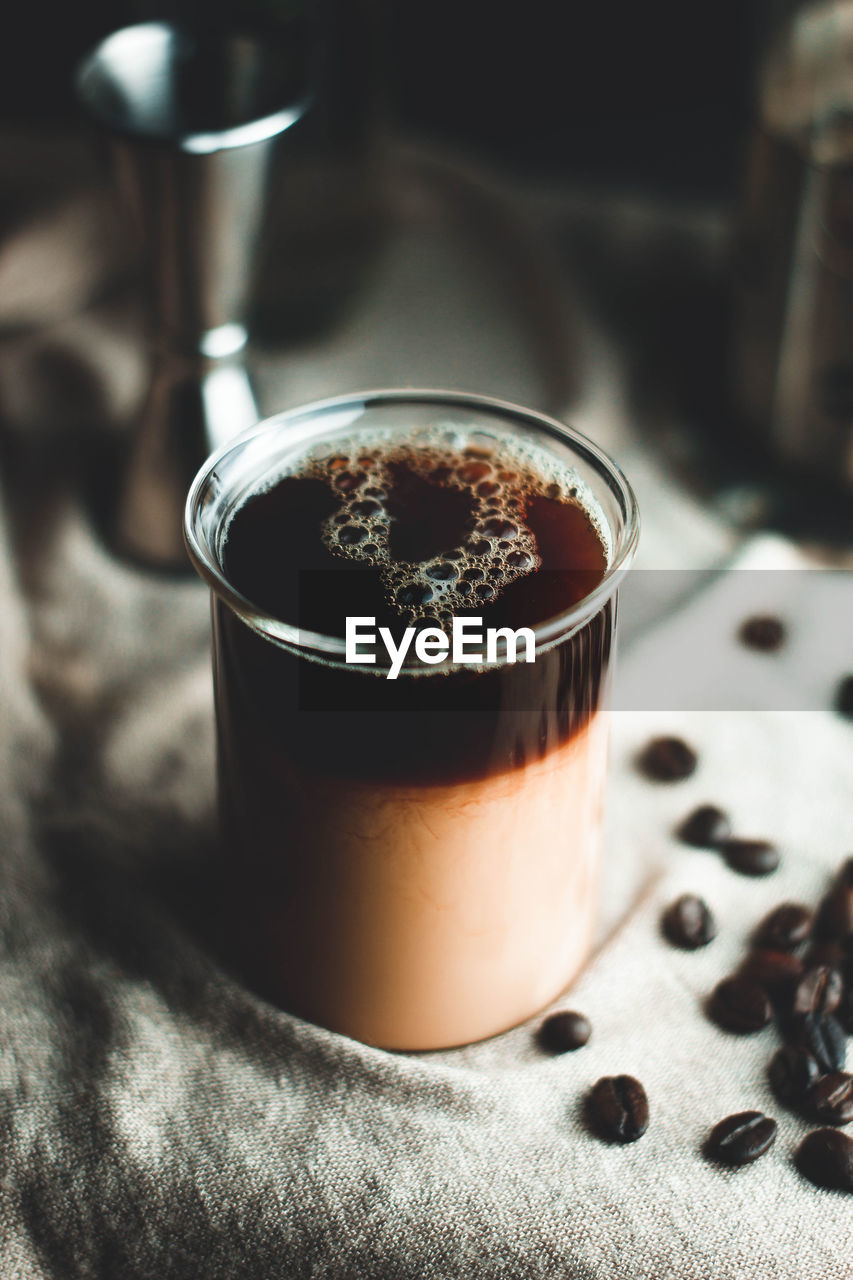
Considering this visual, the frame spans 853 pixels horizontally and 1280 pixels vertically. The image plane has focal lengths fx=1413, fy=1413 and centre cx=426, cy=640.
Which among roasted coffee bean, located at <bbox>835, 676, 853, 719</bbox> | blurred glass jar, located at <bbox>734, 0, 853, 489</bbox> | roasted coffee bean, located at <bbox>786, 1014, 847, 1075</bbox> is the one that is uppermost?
blurred glass jar, located at <bbox>734, 0, 853, 489</bbox>

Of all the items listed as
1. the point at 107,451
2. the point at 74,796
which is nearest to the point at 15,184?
the point at 107,451

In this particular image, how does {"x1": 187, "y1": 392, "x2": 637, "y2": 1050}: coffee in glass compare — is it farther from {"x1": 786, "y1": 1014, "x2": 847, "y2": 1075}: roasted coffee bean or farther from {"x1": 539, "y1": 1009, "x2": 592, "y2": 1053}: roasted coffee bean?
{"x1": 786, "y1": 1014, "x2": 847, "y2": 1075}: roasted coffee bean

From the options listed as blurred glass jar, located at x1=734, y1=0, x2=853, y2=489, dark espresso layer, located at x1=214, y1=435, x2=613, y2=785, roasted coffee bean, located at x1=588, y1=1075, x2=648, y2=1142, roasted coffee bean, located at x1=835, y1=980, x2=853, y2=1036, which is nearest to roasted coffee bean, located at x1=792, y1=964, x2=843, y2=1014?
roasted coffee bean, located at x1=835, y1=980, x2=853, y2=1036

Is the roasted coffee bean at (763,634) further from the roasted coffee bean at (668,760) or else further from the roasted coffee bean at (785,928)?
the roasted coffee bean at (785,928)

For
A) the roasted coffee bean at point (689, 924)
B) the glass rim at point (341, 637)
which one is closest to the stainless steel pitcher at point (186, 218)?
the glass rim at point (341, 637)

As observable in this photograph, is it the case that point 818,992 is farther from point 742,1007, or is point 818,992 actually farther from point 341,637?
point 341,637

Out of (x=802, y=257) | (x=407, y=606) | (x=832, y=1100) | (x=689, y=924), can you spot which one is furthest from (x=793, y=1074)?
(x=802, y=257)
